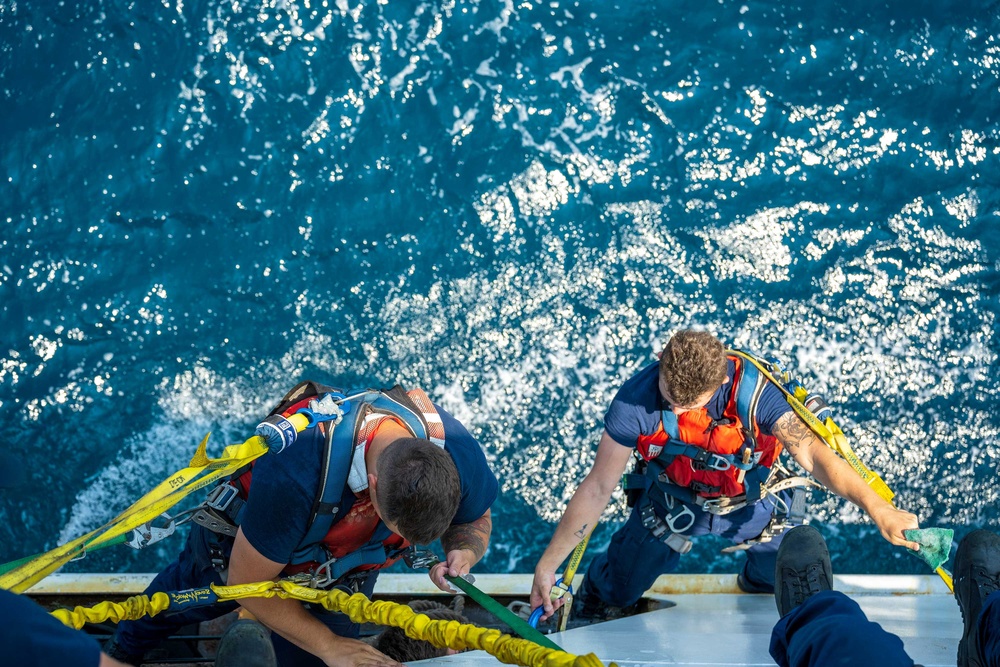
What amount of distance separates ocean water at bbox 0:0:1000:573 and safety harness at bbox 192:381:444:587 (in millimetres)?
1771

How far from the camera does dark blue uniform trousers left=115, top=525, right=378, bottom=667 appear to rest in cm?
286

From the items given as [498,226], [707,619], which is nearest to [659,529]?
[707,619]

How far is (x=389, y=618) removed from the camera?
7.45 feet

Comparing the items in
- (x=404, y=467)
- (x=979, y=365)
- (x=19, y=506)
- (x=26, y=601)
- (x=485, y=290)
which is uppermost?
(x=26, y=601)

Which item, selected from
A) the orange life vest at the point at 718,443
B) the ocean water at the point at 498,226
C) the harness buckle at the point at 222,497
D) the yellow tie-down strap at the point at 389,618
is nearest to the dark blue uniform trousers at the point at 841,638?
the yellow tie-down strap at the point at 389,618

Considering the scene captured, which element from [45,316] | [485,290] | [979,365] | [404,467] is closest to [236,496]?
[404,467]

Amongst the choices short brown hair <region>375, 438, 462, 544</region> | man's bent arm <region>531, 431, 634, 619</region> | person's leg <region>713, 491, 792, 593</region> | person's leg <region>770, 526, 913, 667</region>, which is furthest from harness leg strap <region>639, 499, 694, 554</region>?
short brown hair <region>375, 438, 462, 544</region>

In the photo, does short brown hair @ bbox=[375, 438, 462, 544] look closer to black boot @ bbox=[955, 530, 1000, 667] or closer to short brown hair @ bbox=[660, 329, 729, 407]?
short brown hair @ bbox=[660, 329, 729, 407]

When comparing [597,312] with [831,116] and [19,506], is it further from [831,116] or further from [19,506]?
[19,506]

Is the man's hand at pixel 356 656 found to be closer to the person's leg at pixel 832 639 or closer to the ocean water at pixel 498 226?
the person's leg at pixel 832 639

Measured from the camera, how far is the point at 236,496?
2697mm

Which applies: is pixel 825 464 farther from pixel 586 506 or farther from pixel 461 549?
pixel 461 549

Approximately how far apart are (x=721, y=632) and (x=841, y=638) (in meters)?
1.10

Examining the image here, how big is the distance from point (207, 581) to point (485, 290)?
7.48 feet
